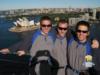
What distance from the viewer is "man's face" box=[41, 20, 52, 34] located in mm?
2006

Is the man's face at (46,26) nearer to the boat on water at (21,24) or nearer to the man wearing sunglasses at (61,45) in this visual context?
the man wearing sunglasses at (61,45)

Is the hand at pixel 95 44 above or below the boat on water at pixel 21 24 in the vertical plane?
above

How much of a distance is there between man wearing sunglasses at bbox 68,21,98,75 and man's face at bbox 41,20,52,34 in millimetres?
214

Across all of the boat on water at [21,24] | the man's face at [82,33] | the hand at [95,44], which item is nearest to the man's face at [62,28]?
the man's face at [82,33]

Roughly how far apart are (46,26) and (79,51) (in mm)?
326

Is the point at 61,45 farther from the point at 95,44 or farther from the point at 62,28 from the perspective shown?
the point at 95,44

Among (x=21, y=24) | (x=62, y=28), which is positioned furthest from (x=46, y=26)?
(x=21, y=24)

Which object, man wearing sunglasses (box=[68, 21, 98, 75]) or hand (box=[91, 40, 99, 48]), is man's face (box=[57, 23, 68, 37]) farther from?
hand (box=[91, 40, 99, 48])

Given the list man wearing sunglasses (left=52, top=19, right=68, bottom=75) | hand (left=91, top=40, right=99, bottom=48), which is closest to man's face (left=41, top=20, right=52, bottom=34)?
man wearing sunglasses (left=52, top=19, right=68, bottom=75)

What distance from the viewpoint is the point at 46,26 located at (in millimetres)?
2004

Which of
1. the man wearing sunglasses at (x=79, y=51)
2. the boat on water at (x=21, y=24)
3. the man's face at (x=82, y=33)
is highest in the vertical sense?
the man's face at (x=82, y=33)

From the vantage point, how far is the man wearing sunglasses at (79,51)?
198 cm

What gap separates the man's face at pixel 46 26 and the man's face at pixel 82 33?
0.77 ft

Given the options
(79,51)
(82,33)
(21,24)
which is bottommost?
(21,24)
